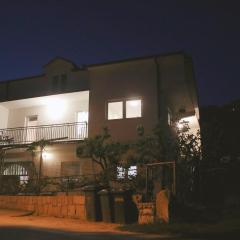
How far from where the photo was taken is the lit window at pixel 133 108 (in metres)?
19.8

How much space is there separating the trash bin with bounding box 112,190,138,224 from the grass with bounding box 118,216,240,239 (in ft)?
4.46

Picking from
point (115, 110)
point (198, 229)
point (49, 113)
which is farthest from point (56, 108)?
point (198, 229)

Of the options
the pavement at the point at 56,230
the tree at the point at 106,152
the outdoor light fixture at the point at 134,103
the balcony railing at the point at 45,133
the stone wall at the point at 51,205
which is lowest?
the pavement at the point at 56,230

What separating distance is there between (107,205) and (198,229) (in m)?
4.04

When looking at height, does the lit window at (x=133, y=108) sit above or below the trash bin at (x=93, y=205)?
above

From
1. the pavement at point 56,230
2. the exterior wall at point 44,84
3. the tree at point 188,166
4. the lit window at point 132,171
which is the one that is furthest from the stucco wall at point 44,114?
the pavement at point 56,230

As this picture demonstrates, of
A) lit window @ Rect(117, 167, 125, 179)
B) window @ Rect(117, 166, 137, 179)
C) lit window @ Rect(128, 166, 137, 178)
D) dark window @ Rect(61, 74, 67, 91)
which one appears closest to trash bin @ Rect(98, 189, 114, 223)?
lit window @ Rect(128, 166, 137, 178)

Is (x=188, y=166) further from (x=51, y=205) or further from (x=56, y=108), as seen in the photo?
(x=56, y=108)

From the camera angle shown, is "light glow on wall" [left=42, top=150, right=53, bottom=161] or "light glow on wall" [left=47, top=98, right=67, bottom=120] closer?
"light glow on wall" [left=42, top=150, right=53, bottom=161]

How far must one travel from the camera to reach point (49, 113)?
23.4 metres

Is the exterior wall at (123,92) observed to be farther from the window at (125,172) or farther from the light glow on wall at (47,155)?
the light glow on wall at (47,155)

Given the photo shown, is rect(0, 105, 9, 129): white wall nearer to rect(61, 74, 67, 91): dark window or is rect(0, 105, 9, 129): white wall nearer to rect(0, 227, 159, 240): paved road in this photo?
rect(61, 74, 67, 91): dark window

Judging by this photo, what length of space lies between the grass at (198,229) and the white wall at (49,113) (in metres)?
11.0

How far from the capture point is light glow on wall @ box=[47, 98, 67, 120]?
75.2 feet
